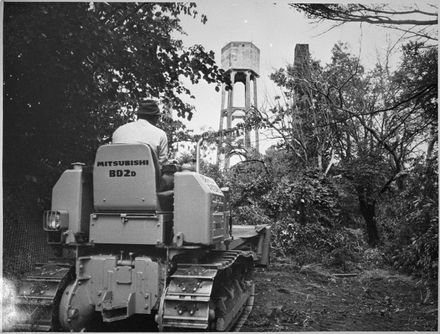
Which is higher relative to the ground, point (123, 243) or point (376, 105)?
point (376, 105)

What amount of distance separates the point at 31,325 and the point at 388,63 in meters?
5.22

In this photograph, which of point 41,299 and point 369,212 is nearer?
point 41,299

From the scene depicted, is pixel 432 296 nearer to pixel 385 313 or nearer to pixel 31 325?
pixel 385 313

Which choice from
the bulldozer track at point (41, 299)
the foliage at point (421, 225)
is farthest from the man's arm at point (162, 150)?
the foliage at point (421, 225)

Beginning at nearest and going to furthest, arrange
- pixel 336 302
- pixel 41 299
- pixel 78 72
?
pixel 41 299
pixel 78 72
pixel 336 302

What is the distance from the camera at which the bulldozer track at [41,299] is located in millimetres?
3281

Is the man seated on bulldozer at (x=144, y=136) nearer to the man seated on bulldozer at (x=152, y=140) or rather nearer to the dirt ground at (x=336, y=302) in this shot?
the man seated on bulldozer at (x=152, y=140)

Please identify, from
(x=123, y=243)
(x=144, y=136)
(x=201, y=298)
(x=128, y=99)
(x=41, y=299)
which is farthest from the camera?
(x=128, y=99)

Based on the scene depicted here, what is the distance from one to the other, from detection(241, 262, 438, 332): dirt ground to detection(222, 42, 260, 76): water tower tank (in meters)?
3.06

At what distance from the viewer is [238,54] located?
5234mm

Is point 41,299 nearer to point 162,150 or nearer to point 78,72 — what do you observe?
point 162,150

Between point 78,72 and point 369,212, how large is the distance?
21.2 feet

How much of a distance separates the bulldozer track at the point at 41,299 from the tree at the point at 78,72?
1.36 metres

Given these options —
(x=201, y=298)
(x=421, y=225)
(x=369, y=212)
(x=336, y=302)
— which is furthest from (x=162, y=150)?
(x=369, y=212)
